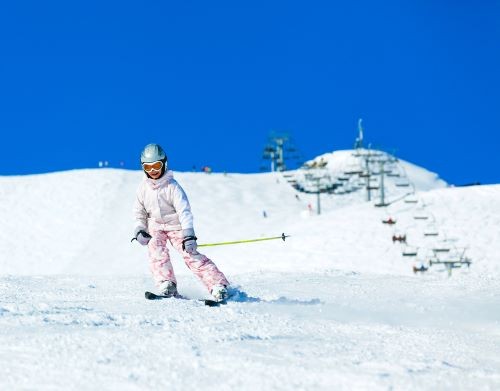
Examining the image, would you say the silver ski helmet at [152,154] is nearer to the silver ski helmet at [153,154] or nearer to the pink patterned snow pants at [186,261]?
the silver ski helmet at [153,154]

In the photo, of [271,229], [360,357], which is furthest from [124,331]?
[271,229]

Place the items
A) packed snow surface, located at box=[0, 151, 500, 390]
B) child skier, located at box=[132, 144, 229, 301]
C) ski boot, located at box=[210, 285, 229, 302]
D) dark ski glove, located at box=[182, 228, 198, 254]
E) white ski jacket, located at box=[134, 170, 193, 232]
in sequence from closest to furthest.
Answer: packed snow surface, located at box=[0, 151, 500, 390]
ski boot, located at box=[210, 285, 229, 302]
dark ski glove, located at box=[182, 228, 198, 254]
child skier, located at box=[132, 144, 229, 301]
white ski jacket, located at box=[134, 170, 193, 232]

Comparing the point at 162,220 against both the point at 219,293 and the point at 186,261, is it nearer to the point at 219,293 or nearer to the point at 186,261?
the point at 186,261

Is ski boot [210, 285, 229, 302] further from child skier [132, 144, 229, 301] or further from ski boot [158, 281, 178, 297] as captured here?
ski boot [158, 281, 178, 297]

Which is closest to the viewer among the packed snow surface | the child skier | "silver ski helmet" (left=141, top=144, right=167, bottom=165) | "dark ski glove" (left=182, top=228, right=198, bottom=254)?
the packed snow surface

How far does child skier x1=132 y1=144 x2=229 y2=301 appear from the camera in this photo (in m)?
7.14

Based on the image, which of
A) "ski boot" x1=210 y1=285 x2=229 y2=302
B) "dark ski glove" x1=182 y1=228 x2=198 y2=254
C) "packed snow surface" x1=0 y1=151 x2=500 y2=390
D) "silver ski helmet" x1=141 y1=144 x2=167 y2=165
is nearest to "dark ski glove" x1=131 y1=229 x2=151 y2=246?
"dark ski glove" x1=182 y1=228 x2=198 y2=254

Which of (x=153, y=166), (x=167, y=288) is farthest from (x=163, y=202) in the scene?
(x=167, y=288)

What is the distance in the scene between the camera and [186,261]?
285 inches

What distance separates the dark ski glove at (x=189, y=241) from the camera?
7.01m

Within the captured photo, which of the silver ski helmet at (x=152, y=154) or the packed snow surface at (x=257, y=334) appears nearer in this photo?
the packed snow surface at (x=257, y=334)

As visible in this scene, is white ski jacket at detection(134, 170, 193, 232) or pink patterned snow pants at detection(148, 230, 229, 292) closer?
pink patterned snow pants at detection(148, 230, 229, 292)

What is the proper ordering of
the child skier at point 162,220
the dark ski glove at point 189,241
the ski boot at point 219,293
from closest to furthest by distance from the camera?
the ski boot at point 219,293 < the dark ski glove at point 189,241 < the child skier at point 162,220

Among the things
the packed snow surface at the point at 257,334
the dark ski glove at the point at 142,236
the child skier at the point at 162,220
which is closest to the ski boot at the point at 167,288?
the child skier at the point at 162,220
